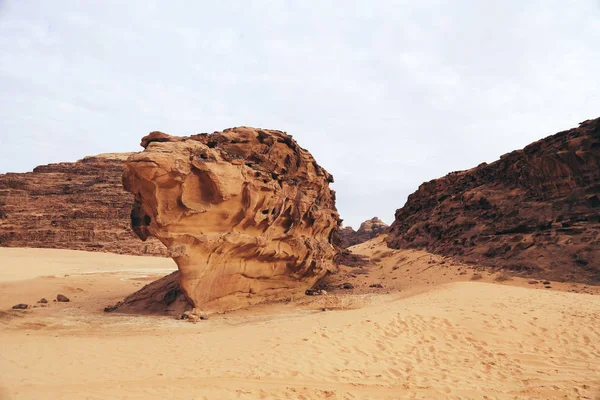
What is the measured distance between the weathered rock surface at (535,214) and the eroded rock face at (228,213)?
35.3 ft

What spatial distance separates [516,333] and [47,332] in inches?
413

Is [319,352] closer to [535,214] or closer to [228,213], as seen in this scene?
[228,213]

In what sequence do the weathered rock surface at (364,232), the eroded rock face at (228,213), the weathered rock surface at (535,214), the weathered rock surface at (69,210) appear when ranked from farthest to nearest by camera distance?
1. the weathered rock surface at (364,232)
2. the weathered rock surface at (69,210)
3. the weathered rock surface at (535,214)
4. the eroded rock face at (228,213)

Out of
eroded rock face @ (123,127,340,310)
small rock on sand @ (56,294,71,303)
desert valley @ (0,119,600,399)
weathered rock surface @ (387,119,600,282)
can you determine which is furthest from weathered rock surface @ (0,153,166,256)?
weathered rock surface @ (387,119,600,282)

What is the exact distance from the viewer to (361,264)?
23625mm

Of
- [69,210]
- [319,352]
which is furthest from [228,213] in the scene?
[69,210]

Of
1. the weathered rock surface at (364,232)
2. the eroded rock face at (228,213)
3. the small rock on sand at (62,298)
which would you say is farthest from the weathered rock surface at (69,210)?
the eroded rock face at (228,213)

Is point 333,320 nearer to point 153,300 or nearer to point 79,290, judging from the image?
point 153,300

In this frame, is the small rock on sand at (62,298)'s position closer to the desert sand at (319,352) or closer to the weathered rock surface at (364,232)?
the desert sand at (319,352)

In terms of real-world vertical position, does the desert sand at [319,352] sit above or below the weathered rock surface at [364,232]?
below

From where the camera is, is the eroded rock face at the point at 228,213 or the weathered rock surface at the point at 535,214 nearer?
the eroded rock face at the point at 228,213

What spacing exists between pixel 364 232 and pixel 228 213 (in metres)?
53.2

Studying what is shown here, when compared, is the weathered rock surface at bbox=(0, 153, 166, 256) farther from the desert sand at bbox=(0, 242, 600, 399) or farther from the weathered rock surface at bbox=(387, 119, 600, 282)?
the weathered rock surface at bbox=(387, 119, 600, 282)

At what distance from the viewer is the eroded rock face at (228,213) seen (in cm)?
944
